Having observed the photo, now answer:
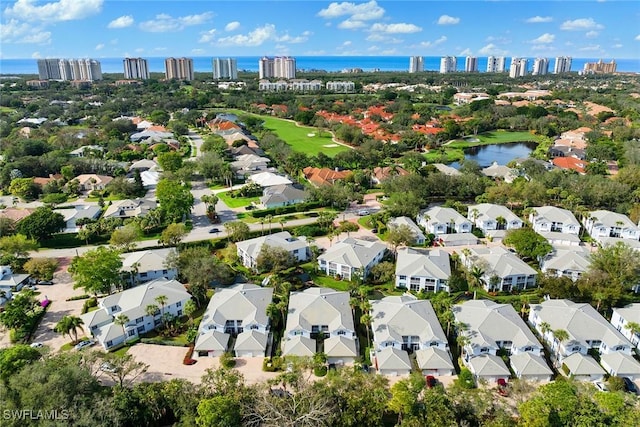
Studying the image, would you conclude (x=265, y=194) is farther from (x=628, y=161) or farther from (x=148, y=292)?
(x=628, y=161)

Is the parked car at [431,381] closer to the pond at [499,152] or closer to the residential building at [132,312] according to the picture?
the residential building at [132,312]

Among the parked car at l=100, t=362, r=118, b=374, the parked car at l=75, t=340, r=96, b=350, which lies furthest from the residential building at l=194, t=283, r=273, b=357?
the parked car at l=75, t=340, r=96, b=350

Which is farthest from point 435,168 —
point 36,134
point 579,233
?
point 36,134

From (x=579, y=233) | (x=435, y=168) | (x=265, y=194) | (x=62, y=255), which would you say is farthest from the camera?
(x=435, y=168)

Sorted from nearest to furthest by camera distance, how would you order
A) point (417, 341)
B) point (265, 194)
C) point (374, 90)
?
point (417, 341) → point (265, 194) → point (374, 90)

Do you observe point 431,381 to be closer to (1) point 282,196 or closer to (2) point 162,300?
(2) point 162,300

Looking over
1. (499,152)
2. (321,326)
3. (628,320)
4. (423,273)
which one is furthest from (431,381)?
(499,152)
